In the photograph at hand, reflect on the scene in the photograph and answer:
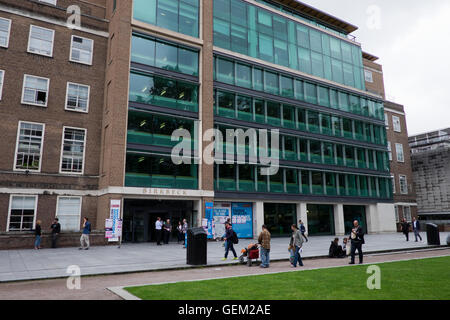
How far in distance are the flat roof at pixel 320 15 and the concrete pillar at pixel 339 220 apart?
843 inches

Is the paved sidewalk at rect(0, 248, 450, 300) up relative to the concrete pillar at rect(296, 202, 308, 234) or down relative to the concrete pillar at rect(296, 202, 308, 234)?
down

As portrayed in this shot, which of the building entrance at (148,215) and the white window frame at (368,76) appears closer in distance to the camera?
the building entrance at (148,215)

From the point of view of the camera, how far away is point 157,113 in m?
25.0

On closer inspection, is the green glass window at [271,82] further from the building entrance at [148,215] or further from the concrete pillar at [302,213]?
the building entrance at [148,215]

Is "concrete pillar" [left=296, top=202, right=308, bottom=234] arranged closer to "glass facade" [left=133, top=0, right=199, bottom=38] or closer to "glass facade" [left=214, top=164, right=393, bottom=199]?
"glass facade" [left=214, top=164, right=393, bottom=199]

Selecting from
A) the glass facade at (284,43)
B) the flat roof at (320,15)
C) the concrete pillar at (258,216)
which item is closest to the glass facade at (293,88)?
the glass facade at (284,43)

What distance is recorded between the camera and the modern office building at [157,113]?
75.2ft

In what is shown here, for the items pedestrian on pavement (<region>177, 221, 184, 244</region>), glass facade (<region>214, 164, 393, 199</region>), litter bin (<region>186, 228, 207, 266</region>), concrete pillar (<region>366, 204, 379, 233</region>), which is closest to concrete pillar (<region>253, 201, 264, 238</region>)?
glass facade (<region>214, 164, 393, 199</region>)

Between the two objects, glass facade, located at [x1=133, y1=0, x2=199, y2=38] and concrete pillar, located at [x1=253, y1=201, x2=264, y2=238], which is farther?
concrete pillar, located at [x1=253, y1=201, x2=264, y2=238]

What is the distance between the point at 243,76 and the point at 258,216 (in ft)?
41.4

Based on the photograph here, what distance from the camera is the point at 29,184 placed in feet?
73.2

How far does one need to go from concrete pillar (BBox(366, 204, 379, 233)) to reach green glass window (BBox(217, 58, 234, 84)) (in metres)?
21.4

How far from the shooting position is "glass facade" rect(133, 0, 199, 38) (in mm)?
25516

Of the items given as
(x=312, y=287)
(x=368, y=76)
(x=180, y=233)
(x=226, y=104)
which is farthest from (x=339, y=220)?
(x=312, y=287)
